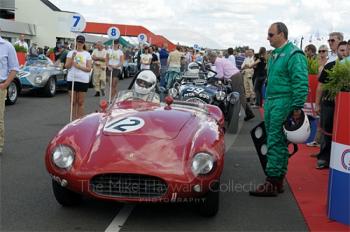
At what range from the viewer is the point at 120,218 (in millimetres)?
4500

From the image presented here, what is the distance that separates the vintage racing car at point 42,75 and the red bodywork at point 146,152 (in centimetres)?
1063

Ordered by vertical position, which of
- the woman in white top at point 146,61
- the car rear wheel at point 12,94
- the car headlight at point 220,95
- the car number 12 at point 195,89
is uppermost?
the woman in white top at point 146,61

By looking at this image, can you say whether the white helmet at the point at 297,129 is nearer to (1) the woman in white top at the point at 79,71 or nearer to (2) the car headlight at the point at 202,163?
(2) the car headlight at the point at 202,163

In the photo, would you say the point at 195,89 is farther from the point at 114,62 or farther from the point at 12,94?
the point at 114,62

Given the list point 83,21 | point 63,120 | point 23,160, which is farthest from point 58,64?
point 23,160

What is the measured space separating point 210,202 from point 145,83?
231 cm

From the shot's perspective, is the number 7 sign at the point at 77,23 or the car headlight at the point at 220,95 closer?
the car headlight at the point at 220,95

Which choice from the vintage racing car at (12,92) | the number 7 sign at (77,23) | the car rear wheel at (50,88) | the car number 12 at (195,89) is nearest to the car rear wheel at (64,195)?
the car number 12 at (195,89)

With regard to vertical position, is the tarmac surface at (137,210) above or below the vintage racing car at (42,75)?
below

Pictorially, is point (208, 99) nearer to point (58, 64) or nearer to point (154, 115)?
point (154, 115)

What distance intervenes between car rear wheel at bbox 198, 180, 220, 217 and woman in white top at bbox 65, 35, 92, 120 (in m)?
5.48

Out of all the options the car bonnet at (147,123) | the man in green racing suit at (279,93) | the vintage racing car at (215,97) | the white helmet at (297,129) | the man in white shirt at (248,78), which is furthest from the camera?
the man in white shirt at (248,78)

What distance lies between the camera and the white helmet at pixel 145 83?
20.5ft

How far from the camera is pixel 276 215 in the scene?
15.7 feet
